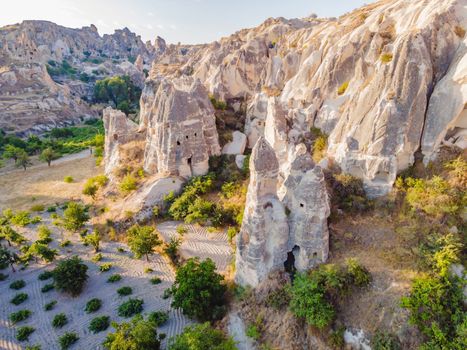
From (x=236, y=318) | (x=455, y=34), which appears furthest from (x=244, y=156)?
(x=455, y=34)

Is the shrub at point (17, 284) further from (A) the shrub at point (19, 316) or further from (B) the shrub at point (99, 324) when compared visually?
(B) the shrub at point (99, 324)

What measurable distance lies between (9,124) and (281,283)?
6855cm

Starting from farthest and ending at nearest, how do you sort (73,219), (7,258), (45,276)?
(73,219), (45,276), (7,258)

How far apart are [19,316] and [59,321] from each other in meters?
2.69

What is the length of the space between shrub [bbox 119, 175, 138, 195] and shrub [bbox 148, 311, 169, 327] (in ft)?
43.0

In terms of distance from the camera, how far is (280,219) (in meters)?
14.4

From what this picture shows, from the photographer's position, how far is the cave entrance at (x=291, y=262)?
15.1 metres

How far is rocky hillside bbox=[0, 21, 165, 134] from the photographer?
2525 inches

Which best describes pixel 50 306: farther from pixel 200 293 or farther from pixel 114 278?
pixel 200 293

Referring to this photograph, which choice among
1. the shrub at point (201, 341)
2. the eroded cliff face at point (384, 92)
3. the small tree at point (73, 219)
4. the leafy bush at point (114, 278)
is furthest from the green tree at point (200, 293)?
the small tree at point (73, 219)

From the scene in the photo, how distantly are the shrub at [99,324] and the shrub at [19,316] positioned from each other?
14.3 feet

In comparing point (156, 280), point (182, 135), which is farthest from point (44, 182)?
point (156, 280)

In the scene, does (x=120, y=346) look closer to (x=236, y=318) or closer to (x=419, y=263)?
(x=236, y=318)

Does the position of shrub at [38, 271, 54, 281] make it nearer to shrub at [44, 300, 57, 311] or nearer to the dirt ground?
shrub at [44, 300, 57, 311]
